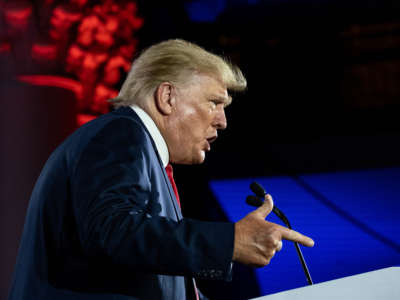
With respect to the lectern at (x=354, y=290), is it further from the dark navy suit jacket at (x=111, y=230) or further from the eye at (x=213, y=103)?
the eye at (x=213, y=103)

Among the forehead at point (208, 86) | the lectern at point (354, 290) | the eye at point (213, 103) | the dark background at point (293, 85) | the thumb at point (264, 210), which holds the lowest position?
the dark background at point (293, 85)

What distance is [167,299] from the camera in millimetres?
783

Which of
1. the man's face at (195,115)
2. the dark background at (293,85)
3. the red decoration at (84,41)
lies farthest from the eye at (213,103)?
the red decoration at (84,41)

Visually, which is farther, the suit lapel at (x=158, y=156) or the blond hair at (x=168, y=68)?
the blond hair at (x=168, y=68)

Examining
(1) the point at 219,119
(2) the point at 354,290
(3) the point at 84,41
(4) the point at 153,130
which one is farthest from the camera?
(3) the point at 84,41

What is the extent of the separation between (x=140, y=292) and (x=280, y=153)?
140 inches

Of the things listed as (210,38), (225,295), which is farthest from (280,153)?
(225,295)

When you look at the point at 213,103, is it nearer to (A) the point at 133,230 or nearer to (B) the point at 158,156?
(B) the point at 158,156

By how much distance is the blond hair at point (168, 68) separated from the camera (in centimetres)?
90

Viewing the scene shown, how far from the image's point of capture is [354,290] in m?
0.74

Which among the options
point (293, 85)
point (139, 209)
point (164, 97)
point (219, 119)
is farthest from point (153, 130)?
point (293, 85)

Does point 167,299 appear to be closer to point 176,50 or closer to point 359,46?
point 176,50

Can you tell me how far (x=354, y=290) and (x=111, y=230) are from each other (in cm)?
45

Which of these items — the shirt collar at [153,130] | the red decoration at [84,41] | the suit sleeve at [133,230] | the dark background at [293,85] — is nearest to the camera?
the suit sleeve at [133,230]
